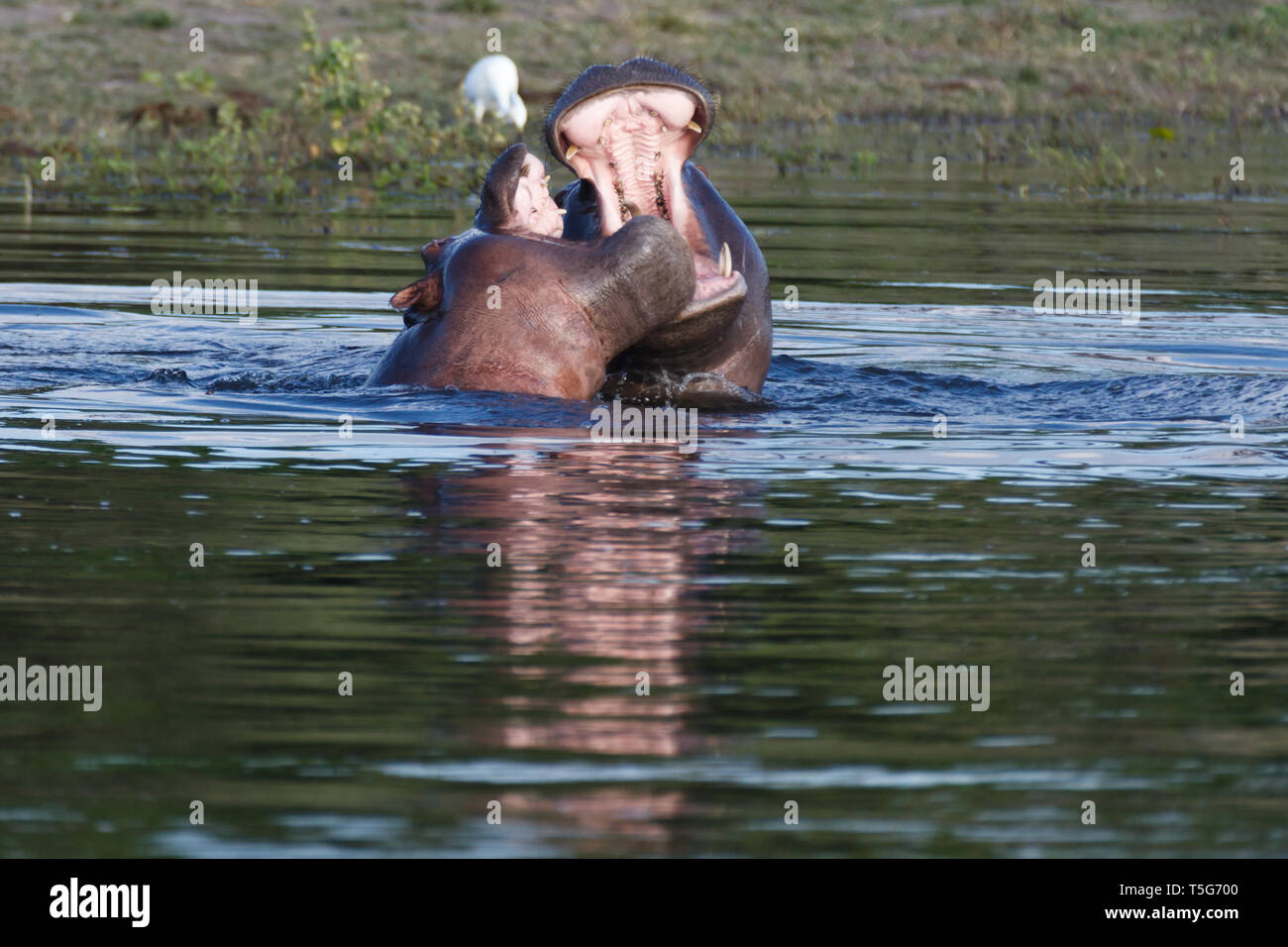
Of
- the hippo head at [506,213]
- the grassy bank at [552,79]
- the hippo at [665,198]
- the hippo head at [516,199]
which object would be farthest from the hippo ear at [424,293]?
the grassy bank at [552,79]

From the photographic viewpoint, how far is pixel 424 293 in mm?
7188

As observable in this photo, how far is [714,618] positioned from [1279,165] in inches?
694

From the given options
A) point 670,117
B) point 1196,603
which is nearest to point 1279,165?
point 670,117

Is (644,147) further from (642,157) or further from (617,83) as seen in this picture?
(617,83)

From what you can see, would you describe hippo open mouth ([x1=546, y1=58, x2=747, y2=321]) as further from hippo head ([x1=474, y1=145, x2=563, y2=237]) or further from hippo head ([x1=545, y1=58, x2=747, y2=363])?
hippo head ([x1=474, y1=145, x2=563, y2=237])

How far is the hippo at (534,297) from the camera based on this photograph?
6977 mm

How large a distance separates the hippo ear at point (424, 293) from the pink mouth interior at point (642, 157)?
0.59 m

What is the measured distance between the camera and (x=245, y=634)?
15.3 ft

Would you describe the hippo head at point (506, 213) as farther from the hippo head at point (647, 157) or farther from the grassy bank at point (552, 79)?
the grassy bank at point (552, 79)

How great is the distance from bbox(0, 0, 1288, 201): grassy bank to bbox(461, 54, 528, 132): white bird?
258 millimetres

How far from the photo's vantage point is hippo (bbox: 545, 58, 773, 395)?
21.9 feet

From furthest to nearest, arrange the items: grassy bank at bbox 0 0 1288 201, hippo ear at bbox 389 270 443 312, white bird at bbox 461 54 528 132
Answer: white bird at bbox 461 54 528 132 → grassy bank at bbox 0 0 1288 201 → hippo ear at bbox 389 270 443 312

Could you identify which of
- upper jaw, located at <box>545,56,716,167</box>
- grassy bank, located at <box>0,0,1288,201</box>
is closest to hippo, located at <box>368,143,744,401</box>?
upper jaw, located at <box>545,56,716,167</box>

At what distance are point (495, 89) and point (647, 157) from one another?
15.1m
